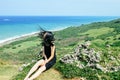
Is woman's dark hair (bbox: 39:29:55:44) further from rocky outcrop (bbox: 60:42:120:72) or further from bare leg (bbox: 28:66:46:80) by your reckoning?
rocky outcrop (bbox: 60:42:120:72)

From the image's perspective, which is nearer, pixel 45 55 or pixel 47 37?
pixel 47 37

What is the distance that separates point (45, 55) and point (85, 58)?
16.0ft

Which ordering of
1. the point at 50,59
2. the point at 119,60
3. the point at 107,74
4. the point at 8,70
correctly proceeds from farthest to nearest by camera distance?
the point at 8,70
the point at 119,60
the point at 107,74
the point at 50,59

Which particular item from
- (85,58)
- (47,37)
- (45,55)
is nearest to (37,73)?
(45,55)

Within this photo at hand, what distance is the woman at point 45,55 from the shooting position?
1418 cm

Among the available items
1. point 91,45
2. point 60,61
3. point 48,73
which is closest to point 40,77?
point 48,73

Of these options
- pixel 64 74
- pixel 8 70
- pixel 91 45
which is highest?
pixel 91 45

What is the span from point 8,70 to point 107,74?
1317cm

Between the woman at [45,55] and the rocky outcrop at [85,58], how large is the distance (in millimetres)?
3884

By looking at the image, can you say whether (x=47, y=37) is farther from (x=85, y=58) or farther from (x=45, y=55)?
(x=85, y=58)

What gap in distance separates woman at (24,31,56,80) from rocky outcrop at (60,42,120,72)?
12.7 feet

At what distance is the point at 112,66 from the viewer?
18062mm

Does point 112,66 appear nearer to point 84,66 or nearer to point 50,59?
point 84,66

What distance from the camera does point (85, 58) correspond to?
18875 mm
